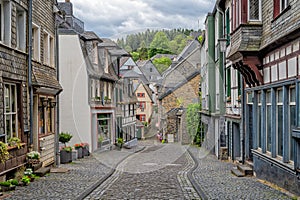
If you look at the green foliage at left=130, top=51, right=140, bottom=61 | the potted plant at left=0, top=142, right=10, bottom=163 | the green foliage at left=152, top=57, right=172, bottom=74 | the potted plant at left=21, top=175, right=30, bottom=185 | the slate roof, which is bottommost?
the potted plant at left=21, top=175, right=30, bottom=185

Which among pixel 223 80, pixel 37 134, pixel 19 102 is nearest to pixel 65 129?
pixel 223 80

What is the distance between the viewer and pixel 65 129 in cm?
2827

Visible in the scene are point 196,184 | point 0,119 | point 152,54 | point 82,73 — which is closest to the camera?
point 0,119

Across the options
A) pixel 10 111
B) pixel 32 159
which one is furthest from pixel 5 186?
pixel 32 159

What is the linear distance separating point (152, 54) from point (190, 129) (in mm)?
77638

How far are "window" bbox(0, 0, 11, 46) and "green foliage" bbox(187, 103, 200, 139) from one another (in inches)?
A: 1042

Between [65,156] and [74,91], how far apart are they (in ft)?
23.1

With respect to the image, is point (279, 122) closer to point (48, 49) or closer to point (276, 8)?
point (276, 8)

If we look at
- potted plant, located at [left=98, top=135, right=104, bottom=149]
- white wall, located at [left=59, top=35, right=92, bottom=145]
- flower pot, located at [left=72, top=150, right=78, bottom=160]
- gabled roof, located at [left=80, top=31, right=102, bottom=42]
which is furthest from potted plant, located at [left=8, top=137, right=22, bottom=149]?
potted plant, located at [left=98, top=135, right=104, bottom=149]

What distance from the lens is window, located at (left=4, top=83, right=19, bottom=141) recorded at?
13.4 metres

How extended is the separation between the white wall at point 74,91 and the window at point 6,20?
14157 mm

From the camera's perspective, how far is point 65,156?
21.8 metres

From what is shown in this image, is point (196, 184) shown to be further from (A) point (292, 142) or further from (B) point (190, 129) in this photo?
(B) point (190, 129)

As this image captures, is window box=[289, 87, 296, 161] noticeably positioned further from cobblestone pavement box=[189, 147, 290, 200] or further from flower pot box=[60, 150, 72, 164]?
flower pot box=[60, 150, 72, 164]
